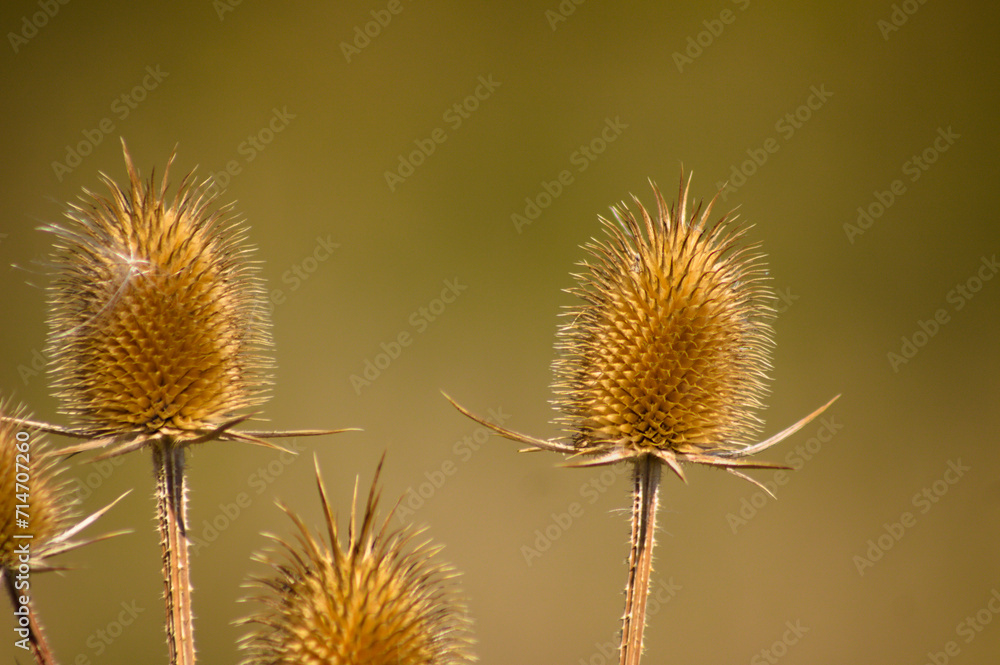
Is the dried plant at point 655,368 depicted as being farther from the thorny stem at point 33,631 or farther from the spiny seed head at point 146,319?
the thorny stem at point 33,631

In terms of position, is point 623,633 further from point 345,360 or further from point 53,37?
point 53,37

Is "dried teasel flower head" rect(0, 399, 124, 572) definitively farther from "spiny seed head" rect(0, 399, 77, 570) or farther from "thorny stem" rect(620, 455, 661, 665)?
"thorny stem" rect(620, 455, 661, 665)

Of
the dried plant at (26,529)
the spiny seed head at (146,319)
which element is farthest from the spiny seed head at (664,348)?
the dried plant at (26,529)

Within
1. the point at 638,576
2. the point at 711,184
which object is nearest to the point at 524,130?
the point at 711,184

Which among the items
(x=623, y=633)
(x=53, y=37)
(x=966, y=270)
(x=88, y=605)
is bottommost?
(x=623, y=633)

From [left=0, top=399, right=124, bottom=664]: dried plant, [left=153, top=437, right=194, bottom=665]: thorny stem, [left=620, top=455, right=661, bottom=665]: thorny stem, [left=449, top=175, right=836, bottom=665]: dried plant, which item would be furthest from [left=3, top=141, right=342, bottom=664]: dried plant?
[left=620, top=455, right=661, bottom=665]: thorny stem

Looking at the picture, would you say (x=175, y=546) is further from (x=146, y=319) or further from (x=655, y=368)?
(x=655, y=368)
